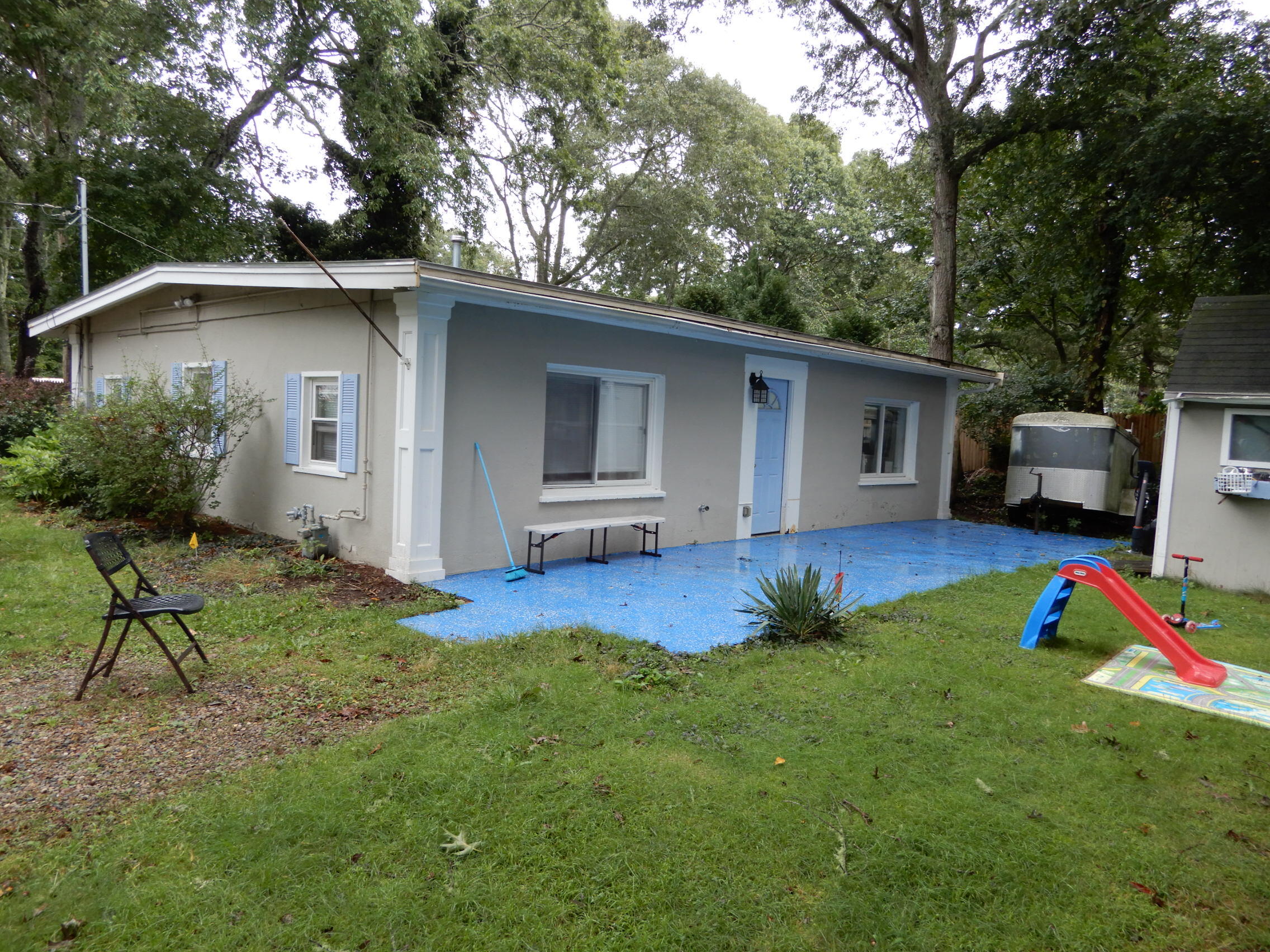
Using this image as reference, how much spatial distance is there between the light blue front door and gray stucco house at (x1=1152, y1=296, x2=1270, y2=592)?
4.42 meters

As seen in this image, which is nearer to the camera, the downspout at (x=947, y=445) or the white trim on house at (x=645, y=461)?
the white trim on house at (x=645, y=461)

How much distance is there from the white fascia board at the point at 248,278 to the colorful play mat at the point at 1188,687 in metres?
5.74

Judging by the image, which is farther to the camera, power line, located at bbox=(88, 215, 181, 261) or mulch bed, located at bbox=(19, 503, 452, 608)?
power line, located at bbox=(88, 215, 181, 261)

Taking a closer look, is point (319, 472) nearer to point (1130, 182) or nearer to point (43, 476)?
point (43, 476)

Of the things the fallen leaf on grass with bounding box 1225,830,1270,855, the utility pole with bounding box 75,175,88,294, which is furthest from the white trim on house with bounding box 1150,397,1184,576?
the utility pole with bounding box 75,175,88,294

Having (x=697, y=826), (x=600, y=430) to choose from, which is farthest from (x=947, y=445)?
(x=697, y=826)

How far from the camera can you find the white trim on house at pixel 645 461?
8.17 meters

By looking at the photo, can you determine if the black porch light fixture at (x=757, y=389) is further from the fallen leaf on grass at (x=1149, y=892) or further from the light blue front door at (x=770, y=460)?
the fallen leaf on grass at (x=1149, y=892)

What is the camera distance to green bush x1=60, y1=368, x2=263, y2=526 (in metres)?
8.27

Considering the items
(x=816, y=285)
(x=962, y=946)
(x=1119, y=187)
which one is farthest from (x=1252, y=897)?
(x=816, y=285)

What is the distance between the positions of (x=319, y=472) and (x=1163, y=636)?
739cm

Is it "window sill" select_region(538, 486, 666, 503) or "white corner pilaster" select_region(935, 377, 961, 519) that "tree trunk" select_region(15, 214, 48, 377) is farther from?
"white corner pilaster" select_region(935, 377, 961, 519)

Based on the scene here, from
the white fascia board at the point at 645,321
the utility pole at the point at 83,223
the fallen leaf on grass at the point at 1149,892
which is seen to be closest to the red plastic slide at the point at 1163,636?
the fallen leaf on grass at the point at 1149,892

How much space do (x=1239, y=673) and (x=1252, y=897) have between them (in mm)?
3010
